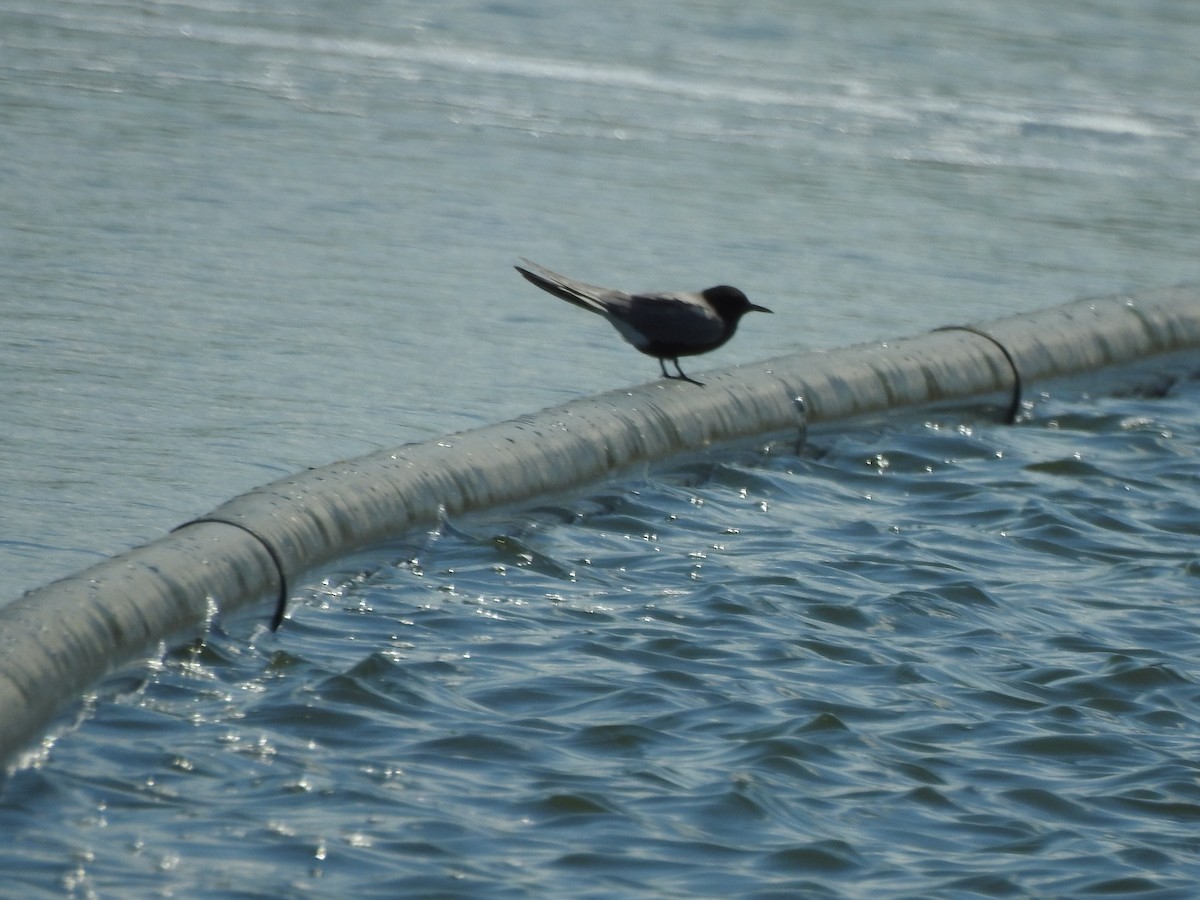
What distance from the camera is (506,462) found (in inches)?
235

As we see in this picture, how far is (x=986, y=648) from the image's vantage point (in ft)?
17.2

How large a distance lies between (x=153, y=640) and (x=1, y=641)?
0.49m

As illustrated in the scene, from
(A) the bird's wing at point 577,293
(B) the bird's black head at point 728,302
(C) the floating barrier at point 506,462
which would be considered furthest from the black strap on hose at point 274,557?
(B) the bird's black head at point 728,302

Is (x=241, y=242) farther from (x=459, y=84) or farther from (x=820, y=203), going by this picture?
(x=459, y=84)

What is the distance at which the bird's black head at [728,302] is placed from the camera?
658 centimetres

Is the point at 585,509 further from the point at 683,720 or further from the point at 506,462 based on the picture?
the point at 683,720

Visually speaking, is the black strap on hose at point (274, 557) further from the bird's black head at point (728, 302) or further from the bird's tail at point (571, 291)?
the bird's black head at point (728, 302)

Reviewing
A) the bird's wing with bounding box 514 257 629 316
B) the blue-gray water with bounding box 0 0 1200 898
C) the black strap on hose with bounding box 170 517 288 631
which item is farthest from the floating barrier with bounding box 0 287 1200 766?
the bird's wing with bounding box 514 257 629 316

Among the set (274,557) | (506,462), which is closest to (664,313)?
(506,462)

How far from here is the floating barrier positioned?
439 centimetres

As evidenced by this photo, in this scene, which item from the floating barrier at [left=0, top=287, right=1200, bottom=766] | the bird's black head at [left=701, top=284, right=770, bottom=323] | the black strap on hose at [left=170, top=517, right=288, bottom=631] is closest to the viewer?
the floating barrier at [left=0, top=287, right=1200, bottom=766]

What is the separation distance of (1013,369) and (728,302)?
5.40 feet

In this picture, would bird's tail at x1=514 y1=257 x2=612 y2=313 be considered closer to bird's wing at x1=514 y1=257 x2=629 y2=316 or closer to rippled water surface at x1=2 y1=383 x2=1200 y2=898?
bird's wing at x1=514 y1=257 x2=629 y2=316

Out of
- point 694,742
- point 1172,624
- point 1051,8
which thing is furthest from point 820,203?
point 1051,8
